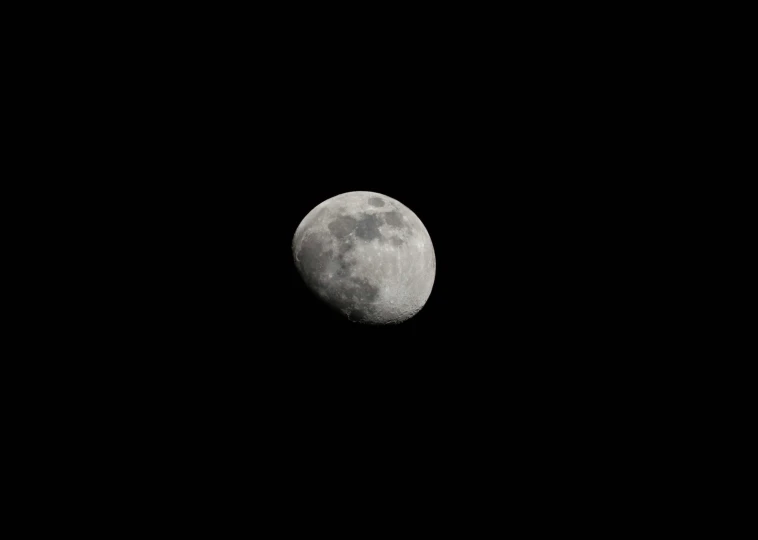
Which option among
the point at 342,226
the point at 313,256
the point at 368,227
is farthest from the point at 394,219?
the point at 313,256

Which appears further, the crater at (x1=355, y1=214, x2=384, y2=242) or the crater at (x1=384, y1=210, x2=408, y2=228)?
the crater at (x1=384, y1=210, x2=408, y2=228)

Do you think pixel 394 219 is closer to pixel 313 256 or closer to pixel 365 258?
pixel 365 258

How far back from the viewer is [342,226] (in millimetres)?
3258

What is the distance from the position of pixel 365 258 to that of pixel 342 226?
28cm

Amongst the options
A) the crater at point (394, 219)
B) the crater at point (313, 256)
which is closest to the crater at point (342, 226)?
the crater at point (313, 256)

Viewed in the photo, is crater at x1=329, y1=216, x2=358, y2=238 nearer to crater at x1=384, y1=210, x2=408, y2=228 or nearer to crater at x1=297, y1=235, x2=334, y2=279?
crater at x1=297, y1=235, x2=334, y2=279

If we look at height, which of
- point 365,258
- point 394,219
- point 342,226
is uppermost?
point 394,219

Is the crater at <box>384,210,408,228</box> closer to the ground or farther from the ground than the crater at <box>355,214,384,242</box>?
farther from the ground

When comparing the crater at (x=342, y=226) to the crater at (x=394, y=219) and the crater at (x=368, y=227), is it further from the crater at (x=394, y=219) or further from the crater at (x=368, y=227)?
the crater at (x=394, y=219)

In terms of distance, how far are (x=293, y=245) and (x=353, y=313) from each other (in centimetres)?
71

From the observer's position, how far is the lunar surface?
3199 mm

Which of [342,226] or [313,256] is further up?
[342,226]

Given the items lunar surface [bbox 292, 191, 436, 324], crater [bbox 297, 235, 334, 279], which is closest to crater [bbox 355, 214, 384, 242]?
lunar surface [bbox 292, 191, 436, 324]

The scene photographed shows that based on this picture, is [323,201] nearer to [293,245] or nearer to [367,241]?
[293,245]
